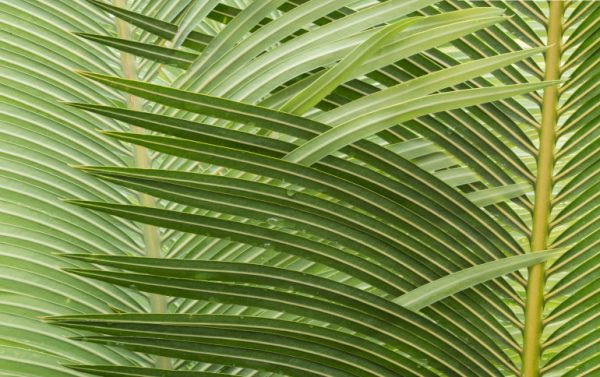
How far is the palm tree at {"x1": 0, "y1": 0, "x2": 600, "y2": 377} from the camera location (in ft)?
2.03

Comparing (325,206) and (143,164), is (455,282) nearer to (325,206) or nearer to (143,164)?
(325,206)

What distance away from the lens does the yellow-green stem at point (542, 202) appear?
734mm

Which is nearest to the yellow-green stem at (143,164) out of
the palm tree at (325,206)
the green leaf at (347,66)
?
the palm tree at (325,206)

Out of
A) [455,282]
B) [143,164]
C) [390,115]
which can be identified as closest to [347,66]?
[390,115]

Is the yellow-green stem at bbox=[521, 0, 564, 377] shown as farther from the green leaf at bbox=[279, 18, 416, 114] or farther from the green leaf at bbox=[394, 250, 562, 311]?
the green leaf at bbox=[279, 18, 416, 114]

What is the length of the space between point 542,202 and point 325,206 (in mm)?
240

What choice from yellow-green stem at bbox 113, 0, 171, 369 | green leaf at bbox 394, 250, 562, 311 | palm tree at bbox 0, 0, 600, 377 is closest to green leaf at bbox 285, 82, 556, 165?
palm tree at bbox 0, 0, 600, 377

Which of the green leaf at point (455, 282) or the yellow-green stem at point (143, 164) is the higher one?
the yellow-green stem at point (143, 164)

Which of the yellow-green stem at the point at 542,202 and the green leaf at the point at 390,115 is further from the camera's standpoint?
the yellow-green stem at the point at 542,202

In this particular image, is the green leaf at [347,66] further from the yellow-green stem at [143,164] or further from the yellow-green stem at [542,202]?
the yellow-green stem at [143,164]

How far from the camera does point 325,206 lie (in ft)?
2.14

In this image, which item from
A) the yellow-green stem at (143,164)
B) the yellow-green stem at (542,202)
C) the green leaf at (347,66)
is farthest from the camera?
the yellow-green stem at (143,164)

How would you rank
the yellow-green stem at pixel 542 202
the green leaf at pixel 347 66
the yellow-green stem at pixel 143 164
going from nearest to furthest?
the green leaf at pixel 347 66 < the yellow-green stem at pixel 542 202 < the yellow-green stem at pixel 143 164

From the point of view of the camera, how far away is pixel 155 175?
0.61 meters
